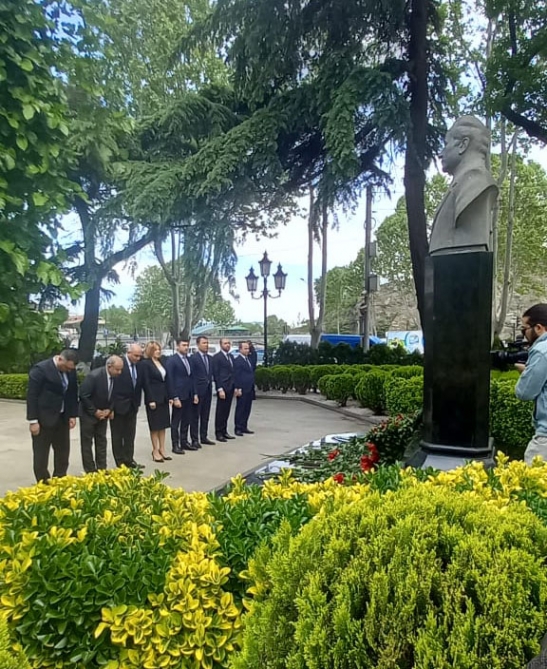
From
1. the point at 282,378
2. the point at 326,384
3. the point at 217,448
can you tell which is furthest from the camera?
the point at 282,378

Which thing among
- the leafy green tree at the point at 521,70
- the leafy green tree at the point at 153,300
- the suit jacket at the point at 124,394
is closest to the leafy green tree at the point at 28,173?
the suit jacket at the point at 124,394

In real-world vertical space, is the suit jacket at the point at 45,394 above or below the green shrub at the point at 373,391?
above

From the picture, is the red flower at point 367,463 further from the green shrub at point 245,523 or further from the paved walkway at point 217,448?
the green shrub at point 245,523

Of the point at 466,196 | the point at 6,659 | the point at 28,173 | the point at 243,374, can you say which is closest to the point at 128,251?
the point at 243,374

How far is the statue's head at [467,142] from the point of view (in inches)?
174

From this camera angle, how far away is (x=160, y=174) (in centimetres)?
1130

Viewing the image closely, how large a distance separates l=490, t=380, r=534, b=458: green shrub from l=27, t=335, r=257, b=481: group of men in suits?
447 centimetres

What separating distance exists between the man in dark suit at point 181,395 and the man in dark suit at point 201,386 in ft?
0.77

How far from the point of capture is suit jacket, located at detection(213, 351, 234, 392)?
9.78 m

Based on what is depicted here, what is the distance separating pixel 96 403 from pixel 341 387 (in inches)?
315

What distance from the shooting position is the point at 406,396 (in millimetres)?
8961

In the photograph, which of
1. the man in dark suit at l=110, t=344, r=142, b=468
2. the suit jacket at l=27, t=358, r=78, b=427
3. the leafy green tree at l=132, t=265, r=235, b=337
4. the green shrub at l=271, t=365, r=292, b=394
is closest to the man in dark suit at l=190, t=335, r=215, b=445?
the man in dark suit at l=110, t=344, r=142, b=468

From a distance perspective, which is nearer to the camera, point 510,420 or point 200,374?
point 510,420

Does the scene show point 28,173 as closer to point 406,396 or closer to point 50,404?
point 50,404
